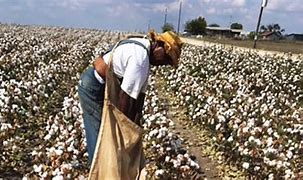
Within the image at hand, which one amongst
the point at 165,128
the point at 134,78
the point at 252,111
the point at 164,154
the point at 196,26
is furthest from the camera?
the point at 196,26

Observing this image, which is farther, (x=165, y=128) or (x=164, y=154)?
(x=165, y=128)

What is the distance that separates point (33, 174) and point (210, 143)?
315cm

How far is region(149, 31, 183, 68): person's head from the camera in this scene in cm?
360

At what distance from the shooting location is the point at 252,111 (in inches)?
332

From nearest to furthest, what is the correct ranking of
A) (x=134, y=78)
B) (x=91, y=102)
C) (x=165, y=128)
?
(x=134, y=78)
(x=91, y=102)
(x=165, y=128)

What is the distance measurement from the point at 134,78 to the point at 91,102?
584 millimetres

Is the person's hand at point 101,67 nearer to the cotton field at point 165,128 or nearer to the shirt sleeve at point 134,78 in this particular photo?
the shirt sleeve at point 134,78

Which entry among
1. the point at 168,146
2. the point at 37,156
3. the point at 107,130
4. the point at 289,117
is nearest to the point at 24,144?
the point at 37,156

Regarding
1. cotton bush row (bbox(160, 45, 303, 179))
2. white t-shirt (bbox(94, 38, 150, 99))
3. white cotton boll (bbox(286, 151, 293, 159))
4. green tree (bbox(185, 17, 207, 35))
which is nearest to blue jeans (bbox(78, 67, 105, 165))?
white t-shirt (bbox(94, 38, 150, 99))

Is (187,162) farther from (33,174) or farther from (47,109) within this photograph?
(47,109)

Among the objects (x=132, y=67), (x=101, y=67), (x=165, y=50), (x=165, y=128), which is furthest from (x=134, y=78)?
(x=165, y=128)

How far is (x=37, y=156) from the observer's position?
17.7 ft

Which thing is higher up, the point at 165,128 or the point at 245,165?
the point at 165,128

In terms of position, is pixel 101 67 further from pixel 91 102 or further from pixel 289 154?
pixel 289 154
